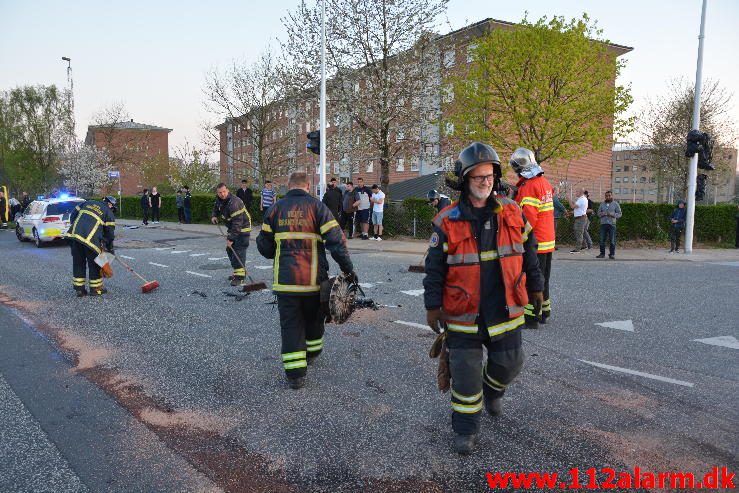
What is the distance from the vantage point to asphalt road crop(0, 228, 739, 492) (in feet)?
10.8

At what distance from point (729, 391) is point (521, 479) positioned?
8.32ft

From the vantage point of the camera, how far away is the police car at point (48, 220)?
55.4 ft

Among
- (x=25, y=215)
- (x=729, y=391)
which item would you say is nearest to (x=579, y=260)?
(x=729, y=391)

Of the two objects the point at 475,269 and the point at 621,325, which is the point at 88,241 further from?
the point at 621,325

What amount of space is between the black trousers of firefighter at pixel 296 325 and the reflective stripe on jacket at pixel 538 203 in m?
2.66

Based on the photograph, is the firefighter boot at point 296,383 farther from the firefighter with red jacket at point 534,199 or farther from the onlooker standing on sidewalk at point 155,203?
the onlooker standing on sidewalk at point 155,203

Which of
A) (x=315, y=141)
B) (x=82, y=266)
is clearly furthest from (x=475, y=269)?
(x=315, y=141)

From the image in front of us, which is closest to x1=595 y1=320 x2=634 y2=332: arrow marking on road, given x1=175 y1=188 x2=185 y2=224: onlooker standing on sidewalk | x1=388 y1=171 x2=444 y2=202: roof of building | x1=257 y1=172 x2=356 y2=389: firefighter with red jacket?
x1=257 y1=172 x2=356 y2=389: firefighter with red jacket

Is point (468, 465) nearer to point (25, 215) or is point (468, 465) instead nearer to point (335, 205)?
point (335, 205)

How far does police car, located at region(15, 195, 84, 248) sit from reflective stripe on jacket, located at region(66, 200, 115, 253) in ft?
27.9

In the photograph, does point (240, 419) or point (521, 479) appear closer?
point (521, 479)

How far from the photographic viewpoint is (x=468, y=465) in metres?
3.27

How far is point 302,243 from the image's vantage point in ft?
→ 15.6

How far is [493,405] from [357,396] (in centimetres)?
108
